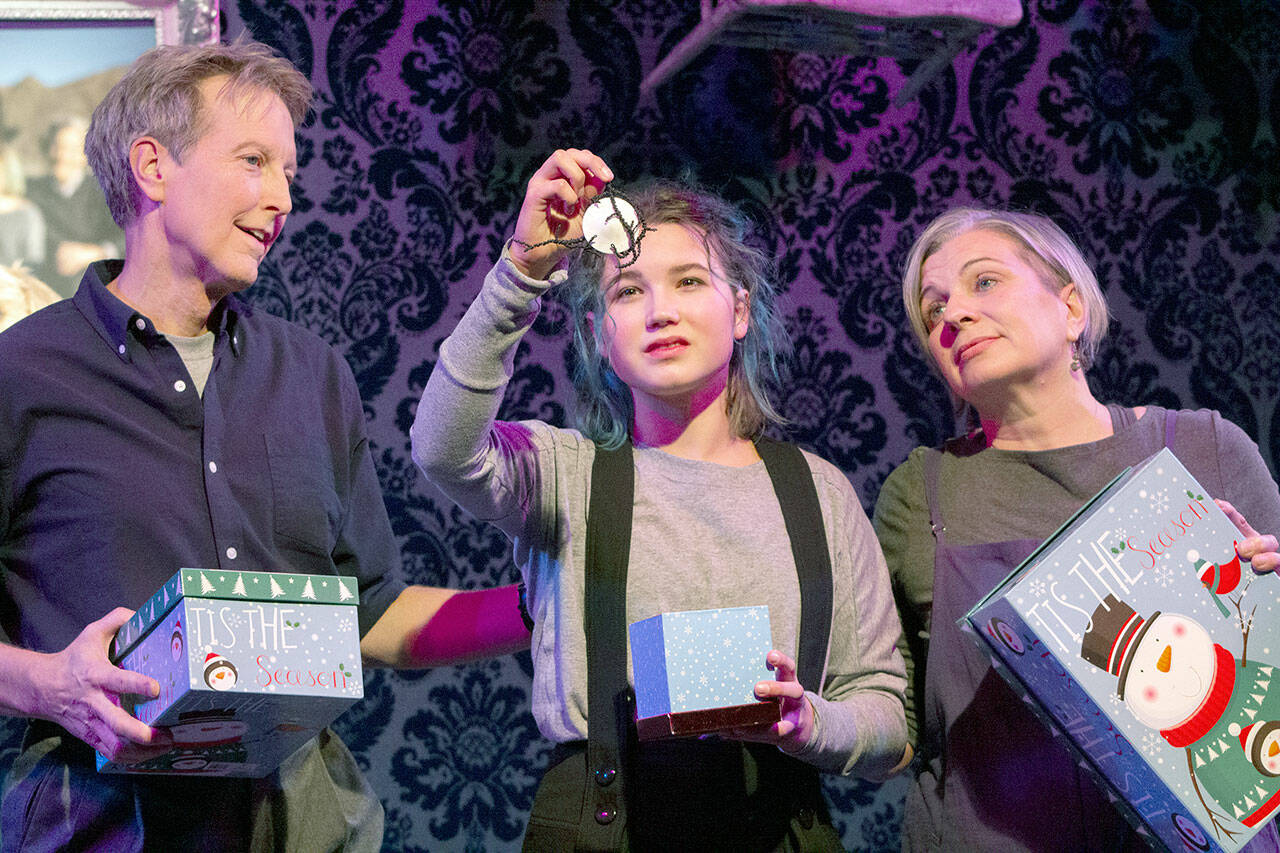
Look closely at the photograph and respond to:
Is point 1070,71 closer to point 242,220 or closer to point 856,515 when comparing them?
point 856,515

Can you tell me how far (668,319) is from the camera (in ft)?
5.32

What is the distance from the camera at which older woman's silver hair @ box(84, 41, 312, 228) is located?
1627 mm

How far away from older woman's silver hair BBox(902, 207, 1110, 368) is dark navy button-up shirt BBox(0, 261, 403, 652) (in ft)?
2.89

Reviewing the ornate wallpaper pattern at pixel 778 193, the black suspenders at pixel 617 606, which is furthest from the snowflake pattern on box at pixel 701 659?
the ornate wallpaper pattern at pixel 778 193

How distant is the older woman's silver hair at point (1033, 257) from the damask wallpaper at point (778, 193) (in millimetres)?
787

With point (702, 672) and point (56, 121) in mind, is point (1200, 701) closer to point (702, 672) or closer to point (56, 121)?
point (702, 672)

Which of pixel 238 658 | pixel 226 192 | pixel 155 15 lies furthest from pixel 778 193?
pixel 238 658

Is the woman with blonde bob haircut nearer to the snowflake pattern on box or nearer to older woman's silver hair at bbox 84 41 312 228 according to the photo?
the snowflake pattern on box

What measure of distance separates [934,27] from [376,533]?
145 cm

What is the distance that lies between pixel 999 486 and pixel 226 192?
3.49 feet

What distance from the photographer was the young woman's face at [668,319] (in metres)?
1.62

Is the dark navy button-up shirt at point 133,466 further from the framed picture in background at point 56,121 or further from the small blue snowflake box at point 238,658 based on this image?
the framed picture in background at point 56,121

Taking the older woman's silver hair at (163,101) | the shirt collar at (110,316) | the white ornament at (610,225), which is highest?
the older woman's silver hair at (163,101)

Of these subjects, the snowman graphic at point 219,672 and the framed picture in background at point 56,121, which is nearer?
the snowman graphic at point 219,672
